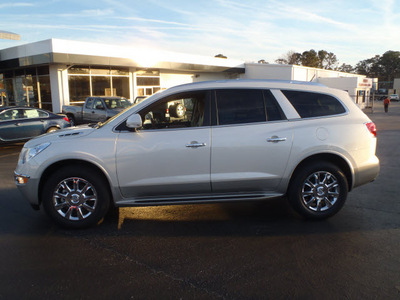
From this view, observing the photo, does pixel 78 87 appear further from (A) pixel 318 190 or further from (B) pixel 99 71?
(A) pixel 318 190

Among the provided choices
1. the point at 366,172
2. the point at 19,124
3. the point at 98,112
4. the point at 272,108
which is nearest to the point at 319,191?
the point at 366,172

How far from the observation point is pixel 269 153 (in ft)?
14.2

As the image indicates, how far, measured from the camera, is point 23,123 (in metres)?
11.0

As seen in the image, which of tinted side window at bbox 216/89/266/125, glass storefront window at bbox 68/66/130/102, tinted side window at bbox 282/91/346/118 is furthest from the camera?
glass storefront window at bbox 68/66/130/102

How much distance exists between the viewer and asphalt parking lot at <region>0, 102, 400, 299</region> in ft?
9.77

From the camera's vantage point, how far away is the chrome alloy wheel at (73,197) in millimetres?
4266

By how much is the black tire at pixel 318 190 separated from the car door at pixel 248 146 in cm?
29

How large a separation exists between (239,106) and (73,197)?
2.48 meters

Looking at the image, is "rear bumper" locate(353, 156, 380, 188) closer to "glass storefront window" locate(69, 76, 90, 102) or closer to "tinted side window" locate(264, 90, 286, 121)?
"tinted side window" locate(264, 90, 286, 121)

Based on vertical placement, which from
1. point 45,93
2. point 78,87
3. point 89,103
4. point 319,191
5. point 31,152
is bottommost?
point 319,191

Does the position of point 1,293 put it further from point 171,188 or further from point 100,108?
point 100,108

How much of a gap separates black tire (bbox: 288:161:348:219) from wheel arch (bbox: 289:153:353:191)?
0.17 ft

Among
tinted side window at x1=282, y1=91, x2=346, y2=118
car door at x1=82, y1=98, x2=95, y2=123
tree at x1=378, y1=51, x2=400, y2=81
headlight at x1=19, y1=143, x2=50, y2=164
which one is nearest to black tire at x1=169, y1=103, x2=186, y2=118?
tinted side window at x1=282, y1=91, x2=346, y2=118

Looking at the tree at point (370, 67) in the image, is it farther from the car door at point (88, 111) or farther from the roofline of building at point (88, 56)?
the car door at point (88, 111)
